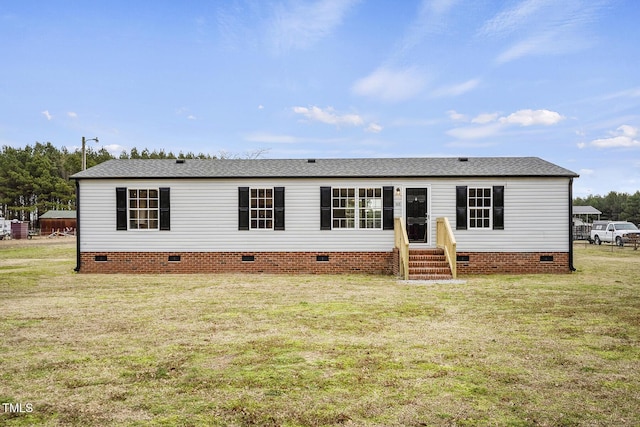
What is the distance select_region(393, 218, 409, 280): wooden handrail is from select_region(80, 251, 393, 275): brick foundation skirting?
2.62 feet

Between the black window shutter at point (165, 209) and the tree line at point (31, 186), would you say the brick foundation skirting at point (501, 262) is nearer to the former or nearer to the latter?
the black window shutter at point (165, 209)

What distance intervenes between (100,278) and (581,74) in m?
19.3

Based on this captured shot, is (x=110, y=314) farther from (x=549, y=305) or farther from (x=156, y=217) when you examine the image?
(x=549, y=305)

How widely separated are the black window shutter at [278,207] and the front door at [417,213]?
4.34m

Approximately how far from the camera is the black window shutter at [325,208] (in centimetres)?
1516

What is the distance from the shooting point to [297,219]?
15.3 m

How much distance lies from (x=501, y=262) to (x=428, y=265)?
10.1 feet

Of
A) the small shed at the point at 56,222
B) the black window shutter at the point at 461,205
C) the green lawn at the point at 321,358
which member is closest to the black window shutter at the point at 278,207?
the green lawn at the point at 321,358

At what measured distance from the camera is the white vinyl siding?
15.0 m

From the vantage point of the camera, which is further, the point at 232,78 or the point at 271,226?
the point at 232,78

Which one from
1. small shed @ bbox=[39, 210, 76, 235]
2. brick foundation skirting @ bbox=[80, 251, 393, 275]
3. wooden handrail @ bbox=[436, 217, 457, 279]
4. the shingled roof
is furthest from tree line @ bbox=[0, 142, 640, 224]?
wooden handrail @ bbox=[436, 217, 457, 279]

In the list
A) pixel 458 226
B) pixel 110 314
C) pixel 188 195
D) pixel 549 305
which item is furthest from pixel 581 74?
pixel 110 314

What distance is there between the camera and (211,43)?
21453mm

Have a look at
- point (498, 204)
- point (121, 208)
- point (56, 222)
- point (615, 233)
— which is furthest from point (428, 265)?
point (56, 222)
